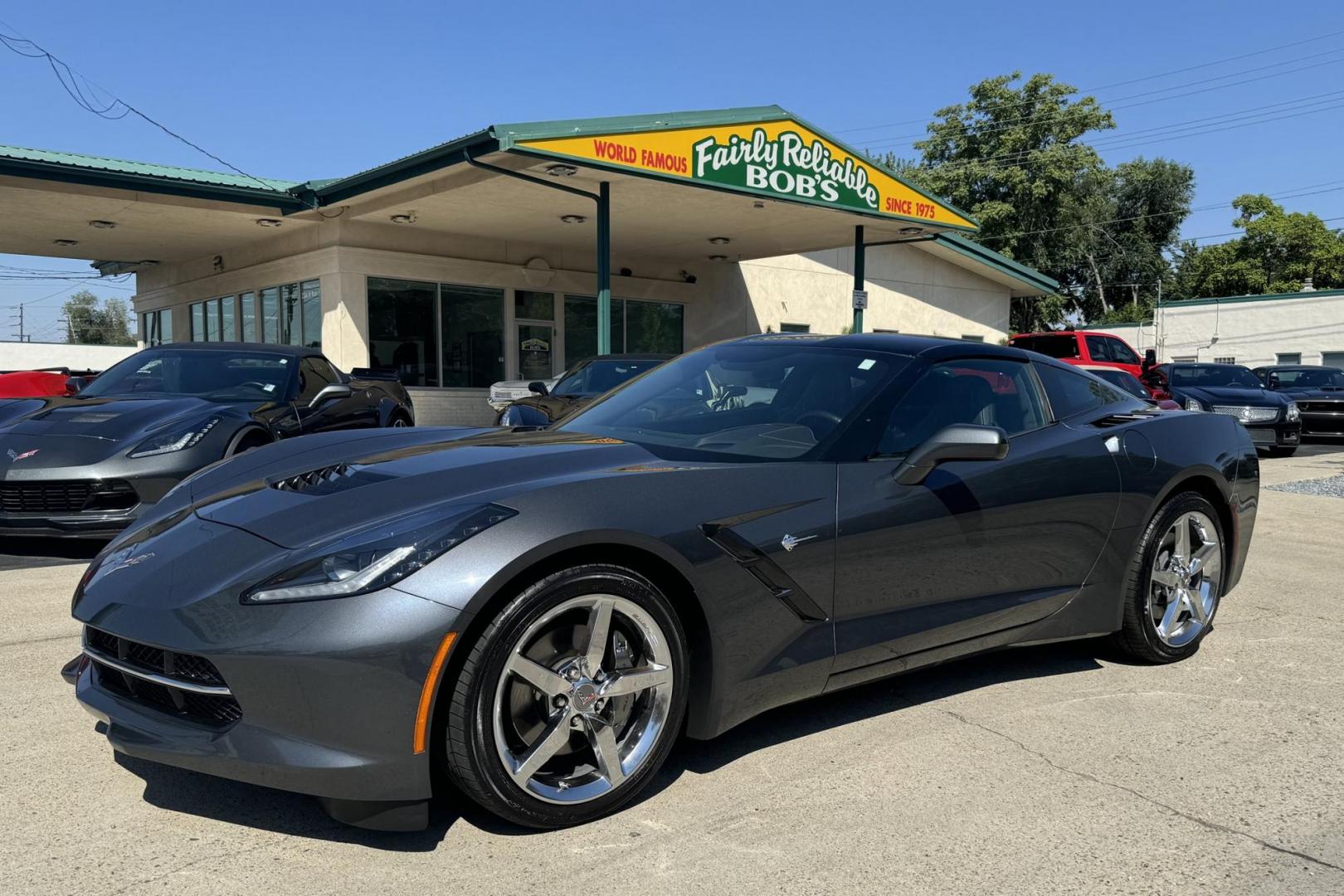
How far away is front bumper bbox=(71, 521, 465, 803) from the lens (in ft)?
7.48

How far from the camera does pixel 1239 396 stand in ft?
50.8

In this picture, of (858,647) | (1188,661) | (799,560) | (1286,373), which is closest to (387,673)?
(799,560)

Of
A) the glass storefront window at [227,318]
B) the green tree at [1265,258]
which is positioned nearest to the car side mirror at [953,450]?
the glass storefront window at [227,318]

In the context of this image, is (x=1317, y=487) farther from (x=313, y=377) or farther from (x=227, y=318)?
(x=227, y=318)

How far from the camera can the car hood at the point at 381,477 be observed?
8.53ft

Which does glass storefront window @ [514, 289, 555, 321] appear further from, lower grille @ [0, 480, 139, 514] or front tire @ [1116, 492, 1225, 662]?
front tire @ [1116, 492, 1225, 662]

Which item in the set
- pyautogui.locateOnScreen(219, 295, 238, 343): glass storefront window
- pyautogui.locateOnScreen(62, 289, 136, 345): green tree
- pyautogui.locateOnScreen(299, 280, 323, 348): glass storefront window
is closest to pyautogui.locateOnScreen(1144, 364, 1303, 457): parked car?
pyautogui.locateOnScreen(299, 280, 323, 348): glass storefront window

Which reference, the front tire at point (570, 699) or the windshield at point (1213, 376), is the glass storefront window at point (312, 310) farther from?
the front tire at point (570, 699)

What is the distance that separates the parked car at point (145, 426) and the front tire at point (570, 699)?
4122 mm

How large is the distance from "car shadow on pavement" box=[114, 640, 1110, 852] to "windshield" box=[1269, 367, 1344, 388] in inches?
722

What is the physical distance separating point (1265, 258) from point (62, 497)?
58.0 m

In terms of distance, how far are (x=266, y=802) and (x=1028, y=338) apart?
59.1 ft

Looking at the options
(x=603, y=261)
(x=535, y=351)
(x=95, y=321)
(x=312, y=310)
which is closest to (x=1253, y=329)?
(x=535, y=351)

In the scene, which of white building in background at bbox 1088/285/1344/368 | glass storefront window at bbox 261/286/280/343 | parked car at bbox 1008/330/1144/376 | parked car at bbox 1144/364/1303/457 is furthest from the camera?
white building in background at bbox 1088/285/1344/368
